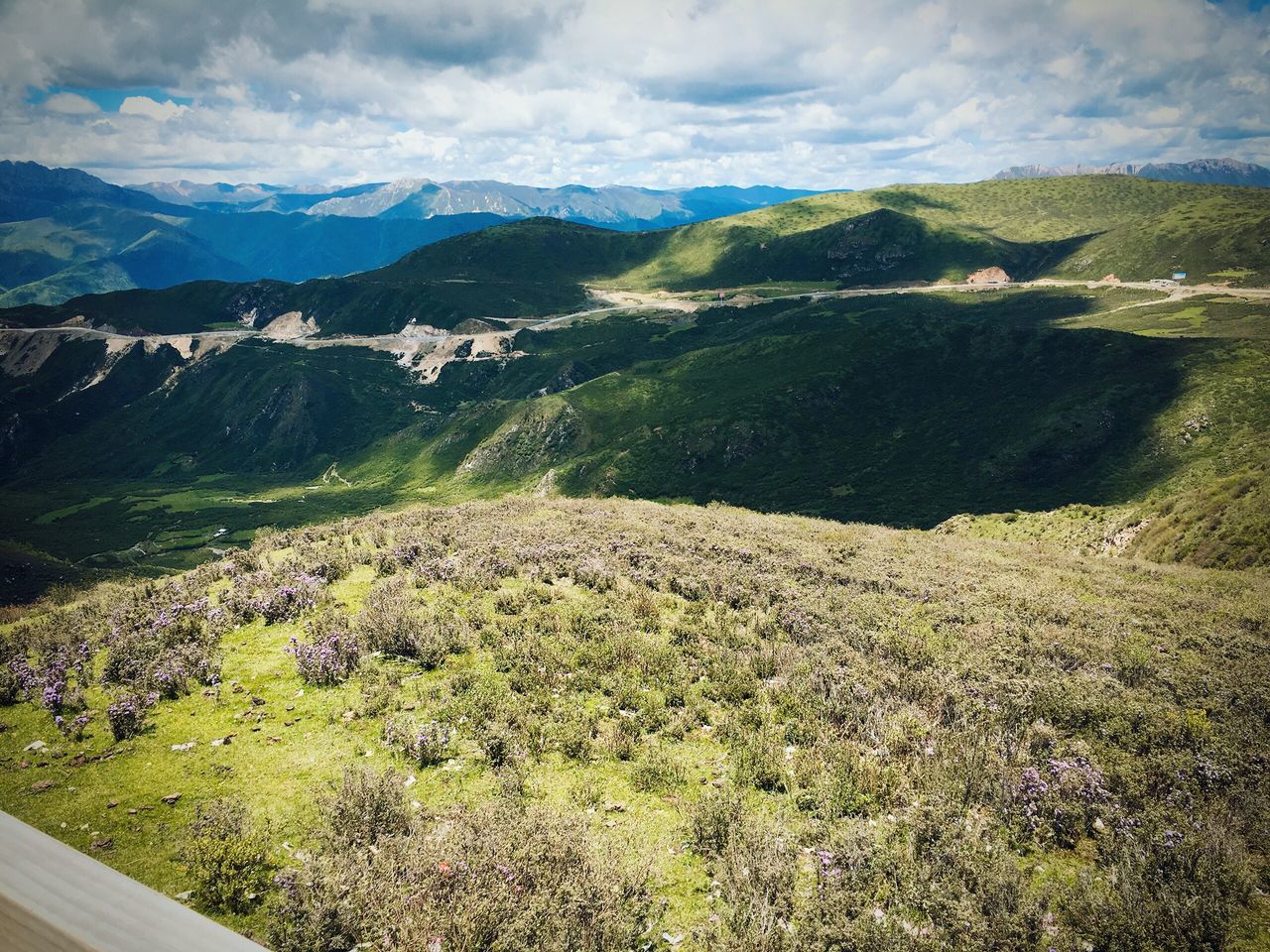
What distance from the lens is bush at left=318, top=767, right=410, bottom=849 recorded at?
9.18 meters

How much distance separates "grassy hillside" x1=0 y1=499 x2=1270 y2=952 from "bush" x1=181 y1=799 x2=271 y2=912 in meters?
0.05

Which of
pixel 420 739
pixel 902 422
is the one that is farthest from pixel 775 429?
pixel 420 739

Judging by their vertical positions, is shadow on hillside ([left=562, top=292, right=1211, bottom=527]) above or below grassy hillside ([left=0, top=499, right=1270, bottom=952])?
below

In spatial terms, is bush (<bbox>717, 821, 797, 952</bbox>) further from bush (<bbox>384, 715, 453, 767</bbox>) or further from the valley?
the valley

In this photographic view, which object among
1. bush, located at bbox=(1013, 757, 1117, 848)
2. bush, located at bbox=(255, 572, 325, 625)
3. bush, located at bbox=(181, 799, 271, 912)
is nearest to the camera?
bush, located at bbox=(181, 799, 271, 912)

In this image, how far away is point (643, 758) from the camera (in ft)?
38.3

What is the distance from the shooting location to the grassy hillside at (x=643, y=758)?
8.35 m

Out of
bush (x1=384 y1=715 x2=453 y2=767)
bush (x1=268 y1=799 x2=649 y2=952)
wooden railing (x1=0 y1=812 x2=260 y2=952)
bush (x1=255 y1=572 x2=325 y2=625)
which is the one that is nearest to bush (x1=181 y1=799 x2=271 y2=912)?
bush (x1=268 y1=799 x2=649 y2=952)

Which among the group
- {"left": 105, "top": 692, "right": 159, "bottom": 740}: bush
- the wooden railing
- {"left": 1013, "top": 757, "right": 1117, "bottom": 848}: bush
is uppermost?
the wooden railing

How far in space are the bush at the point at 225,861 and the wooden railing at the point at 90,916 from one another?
7850 millimetres

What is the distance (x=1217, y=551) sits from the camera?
1523 inches

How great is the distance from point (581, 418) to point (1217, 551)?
10288 cm

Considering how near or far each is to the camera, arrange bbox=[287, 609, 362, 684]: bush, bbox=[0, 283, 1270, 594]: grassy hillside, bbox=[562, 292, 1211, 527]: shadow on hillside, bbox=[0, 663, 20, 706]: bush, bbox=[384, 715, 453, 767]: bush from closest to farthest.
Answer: bbox=[384, 715, 453, 767]: bush, bbox=[0, 663, 20, 706]: bush, bbox=[287, 609, 362, 684]: bush, bbox=[0, 283, 1270, 594]: grassy hillside, bbox=[562, 292, 1211, 527]: shadow on hillside

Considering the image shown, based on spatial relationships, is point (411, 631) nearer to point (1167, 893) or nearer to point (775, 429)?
point (1167, 893)
